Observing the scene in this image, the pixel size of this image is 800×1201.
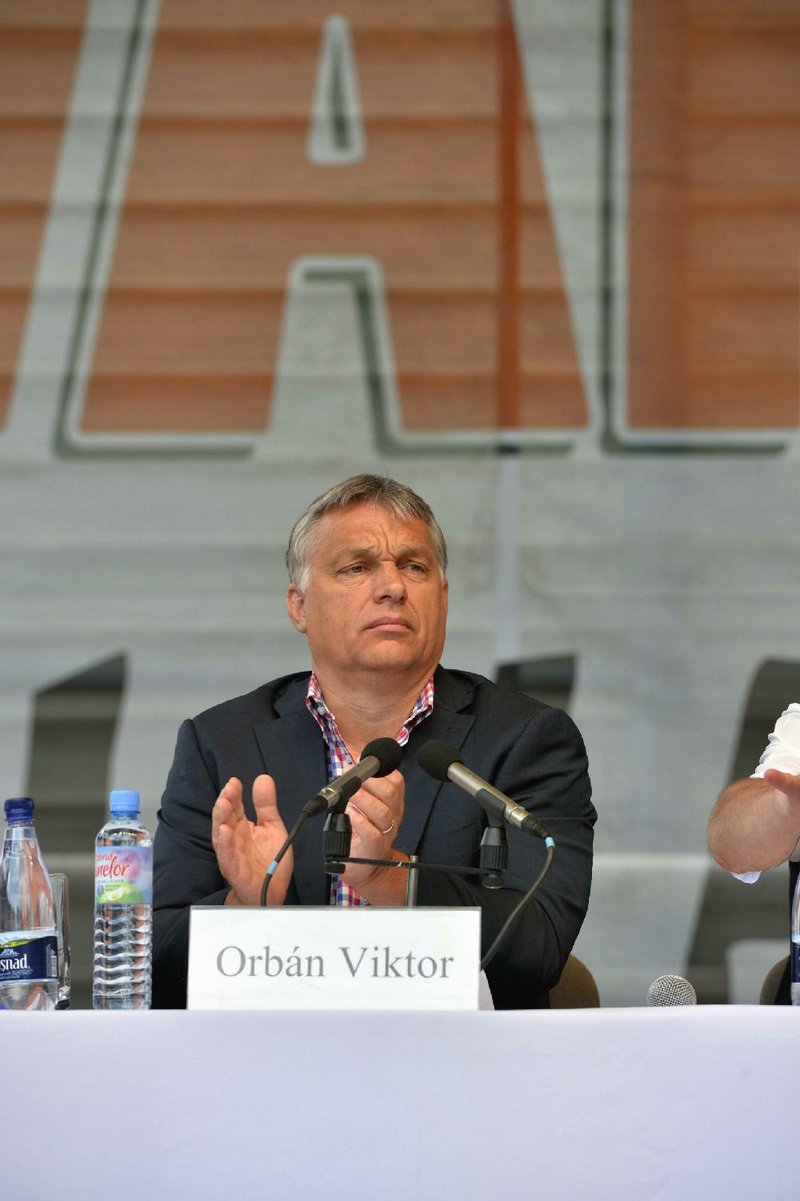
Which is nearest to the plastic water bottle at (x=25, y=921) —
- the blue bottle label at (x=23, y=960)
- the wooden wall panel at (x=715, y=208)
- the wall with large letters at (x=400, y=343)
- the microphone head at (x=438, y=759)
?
the blue bottle label at (x=23, y=960)

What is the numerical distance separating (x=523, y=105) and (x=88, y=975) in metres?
2.12

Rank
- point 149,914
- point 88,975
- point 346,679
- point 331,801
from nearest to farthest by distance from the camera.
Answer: point 331,801, point 149,914, point 346,679, point 88,975

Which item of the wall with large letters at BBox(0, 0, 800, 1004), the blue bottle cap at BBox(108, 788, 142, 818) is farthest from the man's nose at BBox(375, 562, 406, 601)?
the wall with large letters at BBox(0, 0, 800, 1004)

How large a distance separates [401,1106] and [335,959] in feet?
0.46

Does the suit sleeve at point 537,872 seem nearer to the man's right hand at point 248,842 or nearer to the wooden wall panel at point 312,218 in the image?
the man's right hand at point 248,842

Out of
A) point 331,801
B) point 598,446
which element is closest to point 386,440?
point 598,446

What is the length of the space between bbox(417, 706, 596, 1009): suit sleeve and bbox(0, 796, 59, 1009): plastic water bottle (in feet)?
1.36

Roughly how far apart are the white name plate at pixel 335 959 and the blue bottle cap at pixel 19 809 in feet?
1.34

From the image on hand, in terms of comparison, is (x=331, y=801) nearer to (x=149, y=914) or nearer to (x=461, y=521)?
(x=149, y=914)

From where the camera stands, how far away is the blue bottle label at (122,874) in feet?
5.63

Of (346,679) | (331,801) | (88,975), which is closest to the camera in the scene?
(331,801)

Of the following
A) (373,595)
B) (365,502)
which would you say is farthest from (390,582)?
(365,502)

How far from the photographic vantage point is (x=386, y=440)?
348 centimetres

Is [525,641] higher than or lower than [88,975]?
higher
